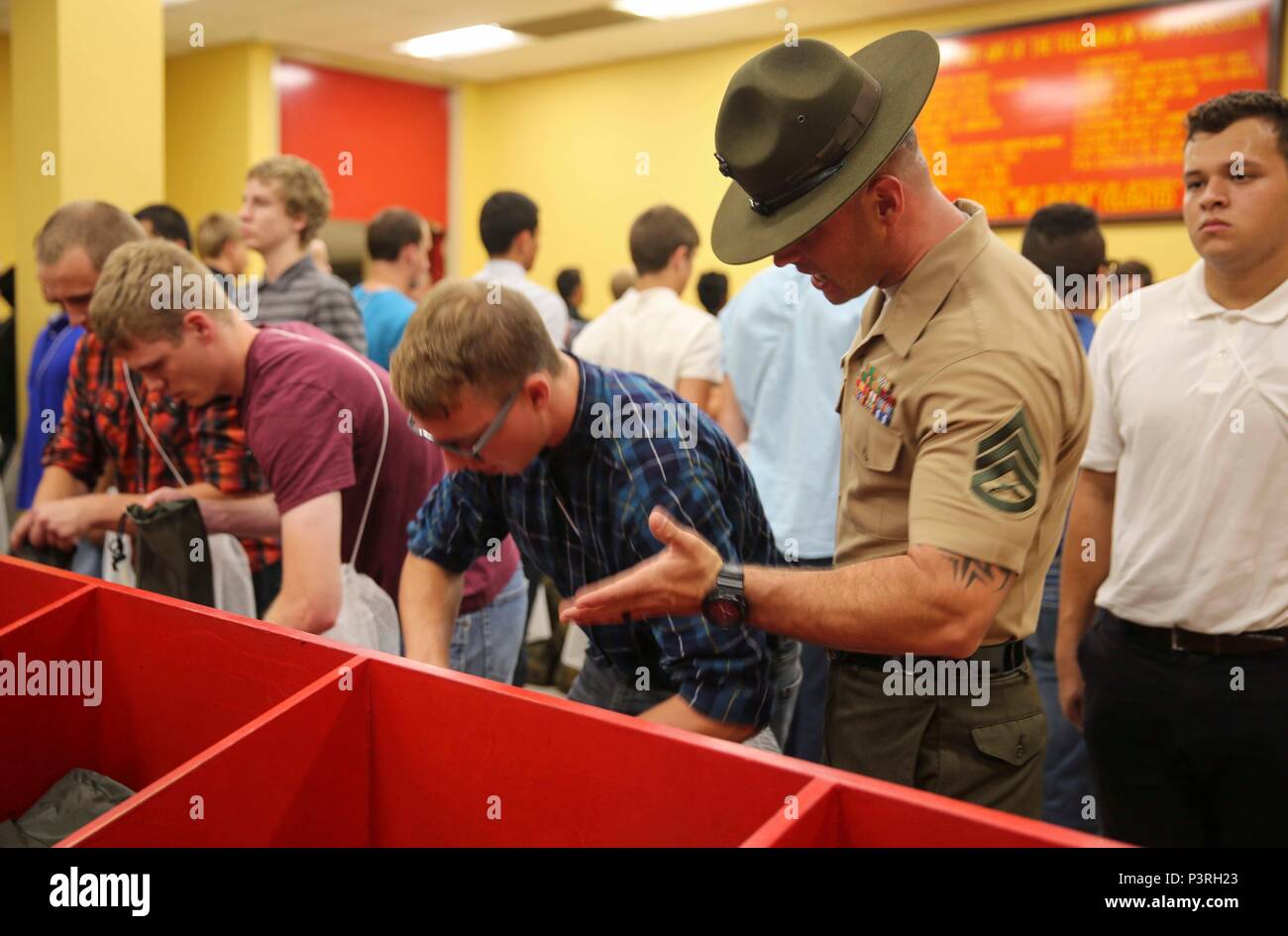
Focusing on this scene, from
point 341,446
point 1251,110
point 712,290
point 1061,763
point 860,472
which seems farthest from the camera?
point 712,290

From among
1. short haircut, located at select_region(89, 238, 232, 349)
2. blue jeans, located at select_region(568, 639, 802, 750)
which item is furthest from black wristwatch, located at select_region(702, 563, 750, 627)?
short haircut, located at select_region(89, 238, 232, 349)

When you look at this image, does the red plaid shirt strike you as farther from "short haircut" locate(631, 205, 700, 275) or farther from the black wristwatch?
"short haircut" locate(631, 205, 700, 275)

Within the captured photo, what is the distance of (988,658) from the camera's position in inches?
52.2

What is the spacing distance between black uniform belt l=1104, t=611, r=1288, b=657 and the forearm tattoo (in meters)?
0.76

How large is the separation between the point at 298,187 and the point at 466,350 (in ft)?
6.93

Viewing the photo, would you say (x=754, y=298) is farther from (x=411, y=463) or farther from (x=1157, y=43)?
(x=1157, y=43)

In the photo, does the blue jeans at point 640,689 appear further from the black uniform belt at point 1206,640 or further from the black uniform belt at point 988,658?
the black uniform belt at point 1206,640

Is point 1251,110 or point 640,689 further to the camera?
point 1251,110

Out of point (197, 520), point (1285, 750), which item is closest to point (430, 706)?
point (197, 520)

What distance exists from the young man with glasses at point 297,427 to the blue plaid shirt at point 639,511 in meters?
0.25

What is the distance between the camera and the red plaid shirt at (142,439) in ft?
6.48

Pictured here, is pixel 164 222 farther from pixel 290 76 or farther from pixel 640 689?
pixel 290 76

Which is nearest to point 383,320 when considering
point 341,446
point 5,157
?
point 341,446

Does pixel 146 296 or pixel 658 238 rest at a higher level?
pixel 658 238
